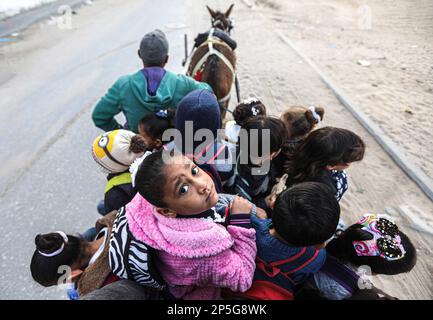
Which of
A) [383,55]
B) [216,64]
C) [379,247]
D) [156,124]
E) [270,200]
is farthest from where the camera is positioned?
[383,55]

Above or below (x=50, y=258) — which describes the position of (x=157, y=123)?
above

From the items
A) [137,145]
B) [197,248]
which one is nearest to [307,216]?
[197,248]

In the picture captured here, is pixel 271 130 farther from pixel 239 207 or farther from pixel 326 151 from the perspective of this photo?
pixel 239 207

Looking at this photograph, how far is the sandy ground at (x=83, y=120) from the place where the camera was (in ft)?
9.10

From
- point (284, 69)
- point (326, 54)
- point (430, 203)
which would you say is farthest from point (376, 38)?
point (430, 203)

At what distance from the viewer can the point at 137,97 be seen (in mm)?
2145

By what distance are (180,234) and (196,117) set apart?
0.70 m

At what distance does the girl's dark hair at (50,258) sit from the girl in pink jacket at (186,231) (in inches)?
13.2

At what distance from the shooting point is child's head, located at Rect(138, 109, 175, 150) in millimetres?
2061

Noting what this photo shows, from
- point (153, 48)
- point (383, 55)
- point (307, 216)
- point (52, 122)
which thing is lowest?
point (52, 122)

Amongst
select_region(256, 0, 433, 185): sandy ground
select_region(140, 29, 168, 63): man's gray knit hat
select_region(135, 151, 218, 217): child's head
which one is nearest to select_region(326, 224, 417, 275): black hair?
select_region(135, 151, 218, 217): child's head

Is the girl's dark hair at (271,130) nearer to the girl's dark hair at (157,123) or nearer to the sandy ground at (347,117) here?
the girl's dark hair at (157,123)

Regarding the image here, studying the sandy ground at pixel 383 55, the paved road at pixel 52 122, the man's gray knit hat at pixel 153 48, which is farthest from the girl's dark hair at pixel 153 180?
the sandy ground at pixel 383 55
